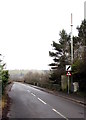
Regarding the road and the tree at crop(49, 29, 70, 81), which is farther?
the tree at crop(49, 29, 70, 81)

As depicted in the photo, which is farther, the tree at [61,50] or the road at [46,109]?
the tree at [61,50]

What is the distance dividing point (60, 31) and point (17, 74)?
262ft

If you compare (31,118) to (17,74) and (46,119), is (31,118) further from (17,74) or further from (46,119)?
(17,74)

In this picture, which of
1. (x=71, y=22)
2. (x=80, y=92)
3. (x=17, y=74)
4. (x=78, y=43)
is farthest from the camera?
(x=17, y=74)

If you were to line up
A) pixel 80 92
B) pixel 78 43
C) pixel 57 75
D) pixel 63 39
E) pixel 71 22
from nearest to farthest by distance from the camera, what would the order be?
pixel 80 92, pixel 71 22, pixel 57 75, pixel 78 43, pixel 63 39

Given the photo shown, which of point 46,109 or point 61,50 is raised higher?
point 61,50

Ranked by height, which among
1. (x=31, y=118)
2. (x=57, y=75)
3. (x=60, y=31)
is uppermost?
(x=60, y=31)

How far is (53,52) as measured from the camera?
5422 cm

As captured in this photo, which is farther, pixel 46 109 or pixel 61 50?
pixel 61 50

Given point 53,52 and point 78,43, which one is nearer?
point 78,43

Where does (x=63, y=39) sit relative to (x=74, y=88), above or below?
above

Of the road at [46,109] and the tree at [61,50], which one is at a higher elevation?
the tree at [61,50]

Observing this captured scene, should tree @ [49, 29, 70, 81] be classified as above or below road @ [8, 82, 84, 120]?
above

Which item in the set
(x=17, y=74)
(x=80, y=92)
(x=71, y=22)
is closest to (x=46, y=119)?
(x=80, y=92)
